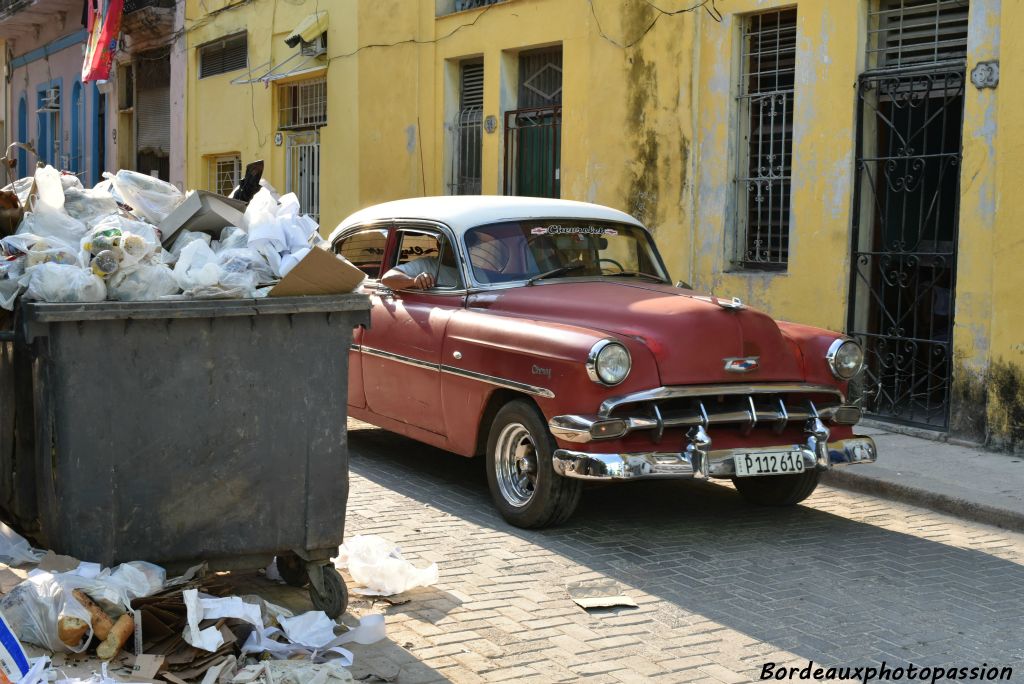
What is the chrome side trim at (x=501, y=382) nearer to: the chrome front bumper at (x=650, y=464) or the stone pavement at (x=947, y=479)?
the chrome front bumper at (x=650, y=464)

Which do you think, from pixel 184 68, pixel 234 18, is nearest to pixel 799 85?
pixel 234 18

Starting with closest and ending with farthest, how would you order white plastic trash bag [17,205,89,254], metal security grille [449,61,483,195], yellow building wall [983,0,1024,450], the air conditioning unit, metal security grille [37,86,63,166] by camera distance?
white plastic trash bag [17,205,89,254]
yellow building wall [983,0,1024,450]
metal security grille [449,61,483,195]
the air conditioning unit
metal security grille [37,86,63,166]

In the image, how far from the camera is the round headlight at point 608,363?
19.4ft

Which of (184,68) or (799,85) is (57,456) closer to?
(799,85)

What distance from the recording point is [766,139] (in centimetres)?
1088

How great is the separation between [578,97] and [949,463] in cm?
638

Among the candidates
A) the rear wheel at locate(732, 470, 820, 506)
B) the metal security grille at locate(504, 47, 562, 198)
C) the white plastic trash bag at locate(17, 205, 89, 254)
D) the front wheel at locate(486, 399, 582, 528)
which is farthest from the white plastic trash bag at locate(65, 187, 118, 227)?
the metal security grille at locate(504, 47, 562, 198)

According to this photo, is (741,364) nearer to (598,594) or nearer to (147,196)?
(598,594)

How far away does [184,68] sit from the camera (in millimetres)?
21359

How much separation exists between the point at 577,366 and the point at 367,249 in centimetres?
286

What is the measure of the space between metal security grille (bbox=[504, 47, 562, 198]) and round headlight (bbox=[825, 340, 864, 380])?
23.4 ft

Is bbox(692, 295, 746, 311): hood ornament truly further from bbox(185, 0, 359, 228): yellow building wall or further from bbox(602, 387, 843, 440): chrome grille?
bbox(185, 0, 359, 228): yellow building wall

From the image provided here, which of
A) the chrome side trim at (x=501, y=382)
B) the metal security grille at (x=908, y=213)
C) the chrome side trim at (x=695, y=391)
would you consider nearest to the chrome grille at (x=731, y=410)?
the chrome side trim at (x=695, y=391)

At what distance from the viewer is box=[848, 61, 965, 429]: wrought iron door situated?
30.3ft
